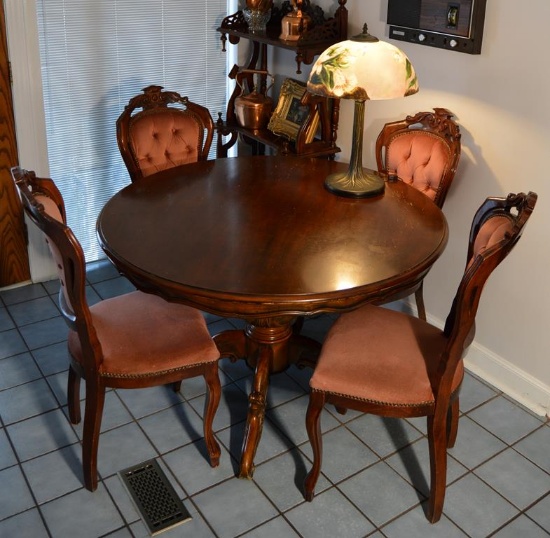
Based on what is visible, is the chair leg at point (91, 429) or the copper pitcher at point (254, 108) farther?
the copper pitcher at point (254, 108)

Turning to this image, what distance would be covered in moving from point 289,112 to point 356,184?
1.04 m

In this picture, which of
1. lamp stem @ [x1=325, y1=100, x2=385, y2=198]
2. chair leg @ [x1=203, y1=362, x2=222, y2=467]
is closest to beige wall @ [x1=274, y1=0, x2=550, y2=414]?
lamp stem @ [x1=325, y1=100, x2=385, y2=198]

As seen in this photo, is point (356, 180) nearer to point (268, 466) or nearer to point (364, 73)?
point (364, 73)

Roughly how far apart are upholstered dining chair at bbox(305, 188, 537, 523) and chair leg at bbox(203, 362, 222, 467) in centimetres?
33

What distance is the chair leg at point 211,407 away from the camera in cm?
233

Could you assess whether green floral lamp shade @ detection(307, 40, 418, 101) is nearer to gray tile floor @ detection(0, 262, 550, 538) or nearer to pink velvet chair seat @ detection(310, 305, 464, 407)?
pink velvet chair seat @ detection(310, 305, 464, 407)

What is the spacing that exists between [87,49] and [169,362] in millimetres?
1890

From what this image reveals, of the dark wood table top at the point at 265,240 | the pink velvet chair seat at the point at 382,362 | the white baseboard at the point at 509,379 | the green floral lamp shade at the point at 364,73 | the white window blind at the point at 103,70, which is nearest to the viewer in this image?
the dark wood table top at the point at 265,240

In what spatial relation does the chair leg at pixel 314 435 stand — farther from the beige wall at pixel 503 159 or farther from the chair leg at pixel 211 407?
the beige wall at pixel 503 159

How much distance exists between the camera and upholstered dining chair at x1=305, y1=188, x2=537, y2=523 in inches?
81.8

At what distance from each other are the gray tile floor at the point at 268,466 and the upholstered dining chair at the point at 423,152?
2.18 feet

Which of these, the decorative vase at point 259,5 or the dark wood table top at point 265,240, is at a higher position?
the decorative vase at point 259,5

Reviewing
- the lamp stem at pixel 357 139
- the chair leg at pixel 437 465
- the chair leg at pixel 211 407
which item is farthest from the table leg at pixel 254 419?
the lamp stem at pixel 357 139

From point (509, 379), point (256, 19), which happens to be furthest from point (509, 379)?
point (256, 19)
